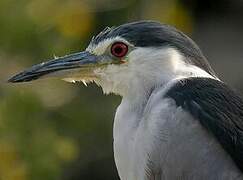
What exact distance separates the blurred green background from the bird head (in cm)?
243

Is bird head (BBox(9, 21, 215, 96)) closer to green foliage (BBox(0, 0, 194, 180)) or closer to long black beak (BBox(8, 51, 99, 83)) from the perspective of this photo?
long black beak (BBox(8, 51, 99, 83))

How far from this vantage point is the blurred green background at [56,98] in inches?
255

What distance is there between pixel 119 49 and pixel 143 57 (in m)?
0.12

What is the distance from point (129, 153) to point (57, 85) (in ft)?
10.3

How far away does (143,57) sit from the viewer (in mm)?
4016

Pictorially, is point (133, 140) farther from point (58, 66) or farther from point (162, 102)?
point (58, 66)

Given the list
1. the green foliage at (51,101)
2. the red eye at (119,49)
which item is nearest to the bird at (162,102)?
the red eye at (119,49)

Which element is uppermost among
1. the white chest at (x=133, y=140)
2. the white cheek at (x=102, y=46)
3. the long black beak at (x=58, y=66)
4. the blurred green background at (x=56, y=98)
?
the white cheek at (x=102, y=46)

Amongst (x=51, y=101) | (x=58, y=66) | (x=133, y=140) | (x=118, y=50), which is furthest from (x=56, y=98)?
(x=133, y=140)

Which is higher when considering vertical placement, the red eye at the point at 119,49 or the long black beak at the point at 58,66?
the red eye at the point at 119,49

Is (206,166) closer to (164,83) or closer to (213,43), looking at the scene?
(164,83)

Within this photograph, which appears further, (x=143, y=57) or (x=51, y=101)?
(x=51, y=101)

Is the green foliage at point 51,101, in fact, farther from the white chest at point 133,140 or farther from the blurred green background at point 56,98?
the white chest at point 133,140

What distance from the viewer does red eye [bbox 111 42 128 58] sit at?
13.2 ft
